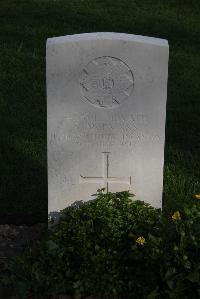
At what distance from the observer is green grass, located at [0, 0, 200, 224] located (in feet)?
19.2

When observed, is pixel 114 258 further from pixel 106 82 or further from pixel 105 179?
pixel 106 82

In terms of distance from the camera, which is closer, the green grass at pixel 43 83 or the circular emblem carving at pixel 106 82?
the circular emblem carving at pixel 106 82

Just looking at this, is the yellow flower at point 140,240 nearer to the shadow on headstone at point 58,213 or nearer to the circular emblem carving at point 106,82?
the shadow on headstone at point 58,213

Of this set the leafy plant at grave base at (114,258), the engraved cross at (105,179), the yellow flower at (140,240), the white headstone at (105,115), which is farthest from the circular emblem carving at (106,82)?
the yellow flower at (140,240)

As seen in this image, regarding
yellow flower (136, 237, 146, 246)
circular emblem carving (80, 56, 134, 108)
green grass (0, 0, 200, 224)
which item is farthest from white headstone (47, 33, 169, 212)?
green grass (0, 0, 200, 224)

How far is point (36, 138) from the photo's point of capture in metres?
6.88

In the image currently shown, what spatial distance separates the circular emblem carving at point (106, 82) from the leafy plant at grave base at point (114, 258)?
2.35ft

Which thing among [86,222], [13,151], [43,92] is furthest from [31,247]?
[43,92]

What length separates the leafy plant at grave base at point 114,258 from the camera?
407 cm

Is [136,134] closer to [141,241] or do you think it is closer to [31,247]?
[141,241]

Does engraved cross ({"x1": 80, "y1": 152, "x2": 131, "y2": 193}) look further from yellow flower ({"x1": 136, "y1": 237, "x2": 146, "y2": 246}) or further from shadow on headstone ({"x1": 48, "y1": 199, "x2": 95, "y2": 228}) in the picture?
yellow flower ({"x1": 136, "y1": 237, "x2": 146, "y2": 246})

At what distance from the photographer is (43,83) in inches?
332

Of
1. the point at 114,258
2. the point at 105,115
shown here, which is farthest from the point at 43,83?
the point at 114,258

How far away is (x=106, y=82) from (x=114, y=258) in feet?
3.85
